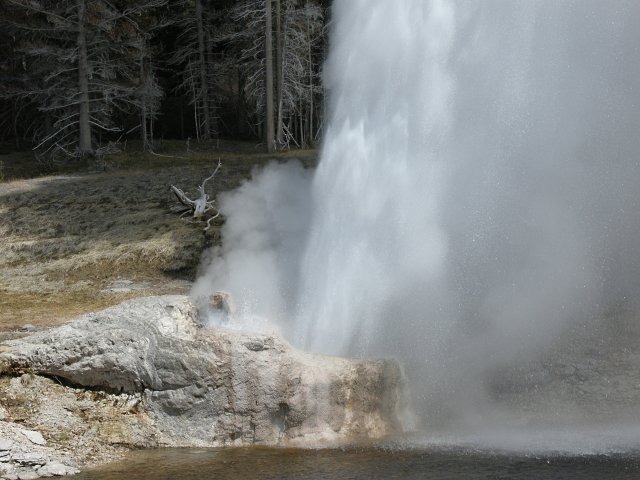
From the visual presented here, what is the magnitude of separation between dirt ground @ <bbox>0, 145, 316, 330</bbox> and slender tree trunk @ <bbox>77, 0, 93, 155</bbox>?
2.39 meters

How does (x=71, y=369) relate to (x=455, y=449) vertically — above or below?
above

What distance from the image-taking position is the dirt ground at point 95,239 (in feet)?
43.8

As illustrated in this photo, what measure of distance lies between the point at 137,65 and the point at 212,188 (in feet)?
32.7

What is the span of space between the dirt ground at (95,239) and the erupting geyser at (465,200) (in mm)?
2184

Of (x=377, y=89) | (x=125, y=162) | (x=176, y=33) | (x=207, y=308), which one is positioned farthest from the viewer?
(x=176, y=33)

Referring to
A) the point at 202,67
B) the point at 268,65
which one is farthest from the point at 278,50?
the point at 202,67

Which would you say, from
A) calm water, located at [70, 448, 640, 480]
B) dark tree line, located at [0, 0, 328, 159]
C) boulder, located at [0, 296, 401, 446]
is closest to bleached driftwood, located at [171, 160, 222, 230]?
dark tree line, located at [0, 0, 328, 159]

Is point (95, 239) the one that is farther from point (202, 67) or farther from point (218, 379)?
point (202, 67)

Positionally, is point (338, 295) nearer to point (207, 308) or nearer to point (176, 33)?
point (207, 308)

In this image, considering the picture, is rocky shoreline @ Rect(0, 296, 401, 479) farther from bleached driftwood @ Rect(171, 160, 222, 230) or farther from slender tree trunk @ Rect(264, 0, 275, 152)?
slender tree trunk @ Rect(264, 0, 275, 152)

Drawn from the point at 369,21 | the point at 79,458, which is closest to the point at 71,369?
the point at 79,458

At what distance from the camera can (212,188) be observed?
1897 cm

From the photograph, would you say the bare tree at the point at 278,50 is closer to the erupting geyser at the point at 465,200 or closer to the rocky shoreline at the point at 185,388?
the erupting geyser at the point at 465,200

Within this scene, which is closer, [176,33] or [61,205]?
[61,205]
